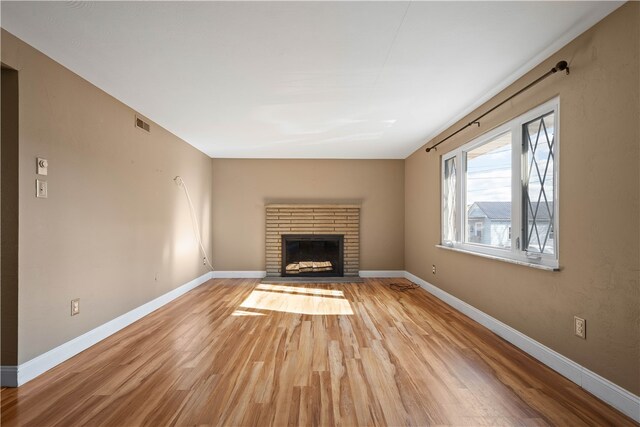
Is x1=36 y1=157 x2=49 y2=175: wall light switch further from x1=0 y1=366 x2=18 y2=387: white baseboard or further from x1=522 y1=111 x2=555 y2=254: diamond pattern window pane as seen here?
x1=522 y1=111 x2=555 y2=254: diamond pattern window pane

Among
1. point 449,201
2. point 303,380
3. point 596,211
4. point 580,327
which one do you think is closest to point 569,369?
point 580,327

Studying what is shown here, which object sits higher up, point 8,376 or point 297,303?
point 8,376

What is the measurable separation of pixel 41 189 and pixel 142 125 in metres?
1.58

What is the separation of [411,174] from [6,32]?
526 cm

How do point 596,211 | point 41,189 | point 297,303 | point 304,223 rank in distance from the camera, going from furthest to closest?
point 304,223 < point 297,303 < point 41,189 < point 596,211

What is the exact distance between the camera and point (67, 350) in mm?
2490

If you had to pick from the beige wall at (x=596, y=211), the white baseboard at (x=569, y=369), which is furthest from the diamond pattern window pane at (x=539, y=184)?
the white baseboard at (x=569, y=369)

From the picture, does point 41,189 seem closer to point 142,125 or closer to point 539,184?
point 142,125

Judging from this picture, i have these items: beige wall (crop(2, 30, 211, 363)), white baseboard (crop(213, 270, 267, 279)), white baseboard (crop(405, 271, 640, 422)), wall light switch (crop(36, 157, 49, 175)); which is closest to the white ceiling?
beige wall (crop(2, 30, 211, 363))

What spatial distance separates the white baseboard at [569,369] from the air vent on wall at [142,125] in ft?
13.9

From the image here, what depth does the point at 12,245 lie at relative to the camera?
6.89ft

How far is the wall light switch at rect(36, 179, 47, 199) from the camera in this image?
2.25 metres

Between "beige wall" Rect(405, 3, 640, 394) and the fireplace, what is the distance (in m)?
3.57

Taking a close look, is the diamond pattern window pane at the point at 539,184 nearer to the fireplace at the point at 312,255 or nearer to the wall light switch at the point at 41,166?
the fireplace at the point at 312,255
